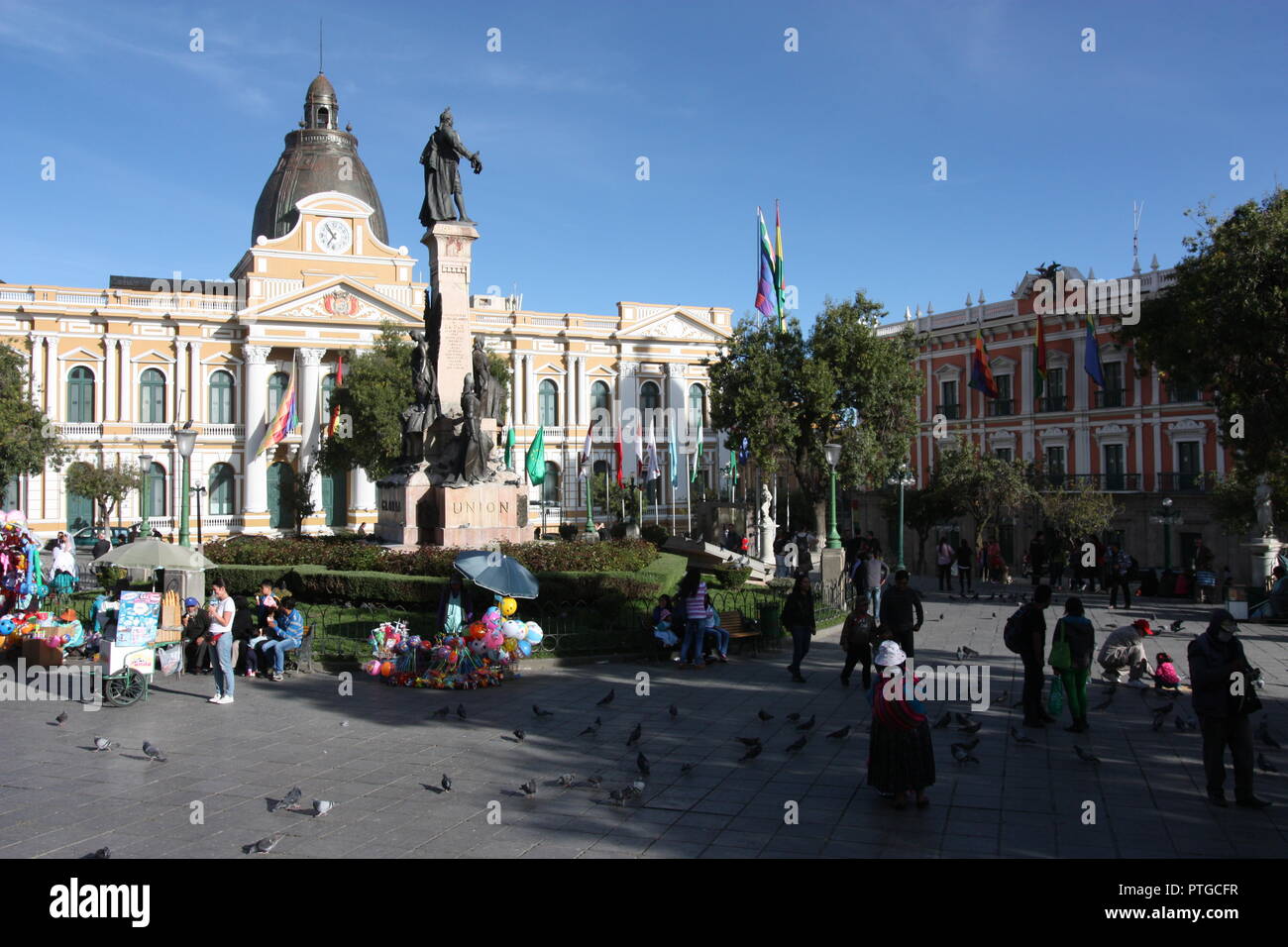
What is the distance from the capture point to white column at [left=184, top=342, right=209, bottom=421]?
159ft

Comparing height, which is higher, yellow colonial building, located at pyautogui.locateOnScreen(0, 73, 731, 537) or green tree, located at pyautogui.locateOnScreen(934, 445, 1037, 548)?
yellow colonial building, located at pyautogui.locateOnScreen(0, 73, 731, 537)

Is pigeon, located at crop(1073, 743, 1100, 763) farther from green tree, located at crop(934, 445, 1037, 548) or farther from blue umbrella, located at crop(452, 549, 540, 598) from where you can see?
Result: green tree, located at crop(934, 445, 1037, 548)

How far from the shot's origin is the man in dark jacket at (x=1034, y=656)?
33.3 feet

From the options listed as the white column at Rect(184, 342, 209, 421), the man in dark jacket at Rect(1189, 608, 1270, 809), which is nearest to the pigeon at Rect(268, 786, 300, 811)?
the man in dark jacket at Rect(1189, 608, 1270, 809)

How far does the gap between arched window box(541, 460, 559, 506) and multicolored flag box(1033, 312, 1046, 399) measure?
2458cm

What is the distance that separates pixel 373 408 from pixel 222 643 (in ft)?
99.9

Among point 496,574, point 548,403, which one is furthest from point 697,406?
point 496,574

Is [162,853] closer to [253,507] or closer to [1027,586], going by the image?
[1027,586]

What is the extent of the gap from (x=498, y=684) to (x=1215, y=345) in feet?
51.8

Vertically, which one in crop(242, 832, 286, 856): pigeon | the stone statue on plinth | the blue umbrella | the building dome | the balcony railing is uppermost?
the building dome

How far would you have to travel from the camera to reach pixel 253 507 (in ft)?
157

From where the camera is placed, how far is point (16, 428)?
34.1 m

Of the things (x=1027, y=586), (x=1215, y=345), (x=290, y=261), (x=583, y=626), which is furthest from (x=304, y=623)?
(x=290, y=261)

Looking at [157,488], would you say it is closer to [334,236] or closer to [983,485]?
[334,236]
